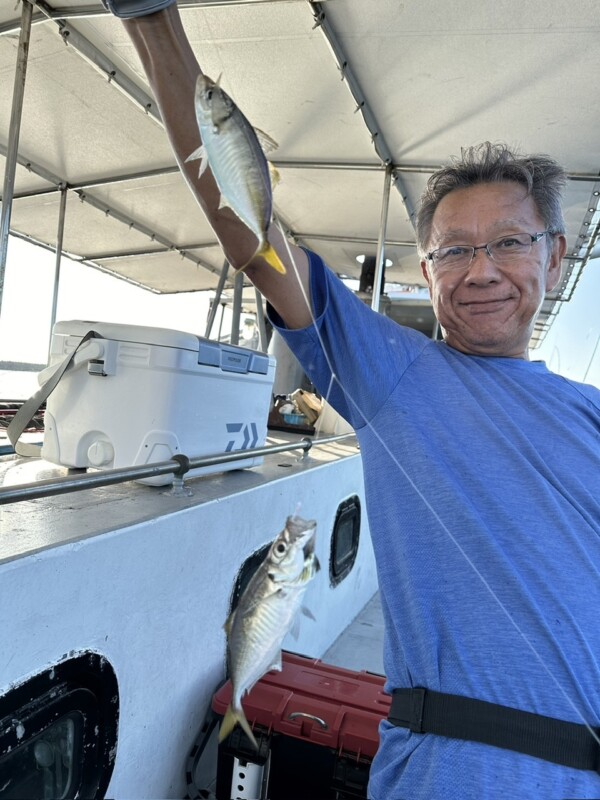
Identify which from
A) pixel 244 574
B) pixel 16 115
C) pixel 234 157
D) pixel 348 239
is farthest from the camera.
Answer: pixel 348 239

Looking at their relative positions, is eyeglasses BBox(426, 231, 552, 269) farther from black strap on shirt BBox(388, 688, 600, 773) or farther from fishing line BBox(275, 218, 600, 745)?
black strap on shirt BBox(388, 688, 600, 773)

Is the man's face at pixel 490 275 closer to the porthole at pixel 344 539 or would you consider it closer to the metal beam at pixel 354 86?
the metal beam at pixel 354 86

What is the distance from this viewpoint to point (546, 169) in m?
1.48

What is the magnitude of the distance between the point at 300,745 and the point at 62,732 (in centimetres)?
87

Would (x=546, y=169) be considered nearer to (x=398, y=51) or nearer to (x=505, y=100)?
(x=398, y=51)

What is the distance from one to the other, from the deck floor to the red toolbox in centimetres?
118

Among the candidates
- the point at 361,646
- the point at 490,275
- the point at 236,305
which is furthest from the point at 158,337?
the point at 361,646

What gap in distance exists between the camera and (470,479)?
116 cm

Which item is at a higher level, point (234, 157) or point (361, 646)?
point (234, 157)

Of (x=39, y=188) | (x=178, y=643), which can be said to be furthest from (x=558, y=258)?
(x=39, y=188)

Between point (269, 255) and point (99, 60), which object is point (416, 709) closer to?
point (269, 255)

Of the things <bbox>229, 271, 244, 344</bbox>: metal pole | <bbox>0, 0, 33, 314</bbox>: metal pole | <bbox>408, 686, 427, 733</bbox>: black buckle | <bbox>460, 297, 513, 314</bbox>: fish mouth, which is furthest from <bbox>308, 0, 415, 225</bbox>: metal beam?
<bbox>408, 686, 427, 733</bbox>: black buckle

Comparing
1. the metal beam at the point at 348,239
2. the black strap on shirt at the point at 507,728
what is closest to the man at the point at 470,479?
the black strap on shirt at the point at 507,728

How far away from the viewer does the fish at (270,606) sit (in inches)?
25.3
